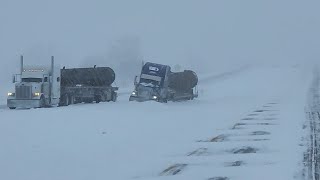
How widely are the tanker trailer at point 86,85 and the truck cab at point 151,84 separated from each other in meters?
2.65

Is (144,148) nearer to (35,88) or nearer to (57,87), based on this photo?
(35,88)

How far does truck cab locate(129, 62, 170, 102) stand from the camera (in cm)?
4022

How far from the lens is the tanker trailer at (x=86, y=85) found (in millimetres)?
40344

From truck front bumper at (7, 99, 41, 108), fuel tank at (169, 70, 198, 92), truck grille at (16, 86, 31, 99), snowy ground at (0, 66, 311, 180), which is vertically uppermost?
fuel tank at (169, 70, 198, 92)

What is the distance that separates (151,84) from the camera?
41031 mm

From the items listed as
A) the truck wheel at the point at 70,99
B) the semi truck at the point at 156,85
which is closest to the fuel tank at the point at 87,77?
the truck wheel at the point at 70,99

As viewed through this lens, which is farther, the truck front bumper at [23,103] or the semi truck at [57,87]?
the semi truck at [57,87]

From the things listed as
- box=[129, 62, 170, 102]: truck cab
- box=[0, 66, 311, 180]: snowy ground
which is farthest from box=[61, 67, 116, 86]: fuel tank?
box=[0, 66, 311, 180]: snowy ground

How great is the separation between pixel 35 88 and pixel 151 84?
366 inches


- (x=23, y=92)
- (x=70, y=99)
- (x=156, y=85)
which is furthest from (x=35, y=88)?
(x=156, y=85)

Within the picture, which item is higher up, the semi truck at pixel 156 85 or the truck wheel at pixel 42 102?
the semi truck at pixel 156 85

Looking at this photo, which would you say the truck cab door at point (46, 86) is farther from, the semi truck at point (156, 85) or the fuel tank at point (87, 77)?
the semi truck at point (156, 85)

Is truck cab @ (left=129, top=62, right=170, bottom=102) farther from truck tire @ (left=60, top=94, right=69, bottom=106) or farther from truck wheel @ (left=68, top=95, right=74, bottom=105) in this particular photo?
truck tire @ (left=60, top=94, right=69, bottom=106)

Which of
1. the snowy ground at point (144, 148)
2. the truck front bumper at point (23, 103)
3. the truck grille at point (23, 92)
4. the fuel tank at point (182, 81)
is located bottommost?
the snowy ground at point (144, 148)
